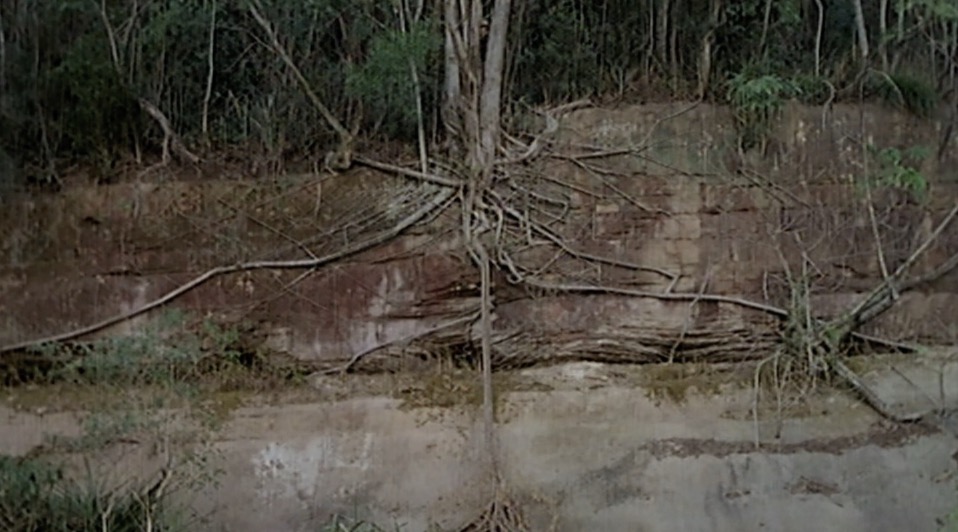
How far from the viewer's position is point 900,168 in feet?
18.9

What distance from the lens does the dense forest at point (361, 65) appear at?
585 centimetres

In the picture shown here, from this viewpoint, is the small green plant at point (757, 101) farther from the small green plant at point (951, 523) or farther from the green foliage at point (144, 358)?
the green foliage at point (144, 358)

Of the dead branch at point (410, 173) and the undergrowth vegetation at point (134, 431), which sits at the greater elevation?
the dead branch at point (410, 173)

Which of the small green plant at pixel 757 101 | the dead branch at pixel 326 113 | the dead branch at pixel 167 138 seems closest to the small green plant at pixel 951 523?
the small green plant at pixel 757 101

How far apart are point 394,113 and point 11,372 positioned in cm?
262

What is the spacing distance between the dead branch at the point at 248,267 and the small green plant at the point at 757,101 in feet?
5.76

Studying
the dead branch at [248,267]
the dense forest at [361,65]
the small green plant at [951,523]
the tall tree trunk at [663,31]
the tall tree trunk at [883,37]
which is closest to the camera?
the small green plant at [951,523]

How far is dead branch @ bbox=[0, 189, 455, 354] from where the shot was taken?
5723 millimetres

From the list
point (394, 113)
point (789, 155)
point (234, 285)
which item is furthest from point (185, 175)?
point (789, 155)

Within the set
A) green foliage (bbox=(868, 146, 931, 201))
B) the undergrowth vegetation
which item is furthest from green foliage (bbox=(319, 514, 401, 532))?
green foliage (bbox=(868, 146, 931, 201))

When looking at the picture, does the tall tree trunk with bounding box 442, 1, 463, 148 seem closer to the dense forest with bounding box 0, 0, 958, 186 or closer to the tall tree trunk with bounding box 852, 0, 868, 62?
the dense forest with bounding box 0, 0, 958, 186

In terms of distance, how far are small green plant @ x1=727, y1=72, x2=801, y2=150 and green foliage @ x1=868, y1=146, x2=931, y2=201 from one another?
1.99 ft

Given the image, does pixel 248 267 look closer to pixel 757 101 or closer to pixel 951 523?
pixel 757 101

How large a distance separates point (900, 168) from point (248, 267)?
3.75 m
